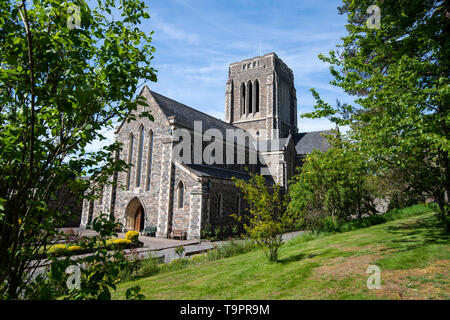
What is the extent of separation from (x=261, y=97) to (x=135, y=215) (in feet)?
88.2

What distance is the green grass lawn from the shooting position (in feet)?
18.0

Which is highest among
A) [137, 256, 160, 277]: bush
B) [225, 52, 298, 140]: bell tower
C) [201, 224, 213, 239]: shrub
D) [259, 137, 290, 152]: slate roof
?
[225, 52, 298, 140]: bell tower

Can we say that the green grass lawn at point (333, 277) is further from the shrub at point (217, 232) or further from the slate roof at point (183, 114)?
the slate roof at point (183, 114)

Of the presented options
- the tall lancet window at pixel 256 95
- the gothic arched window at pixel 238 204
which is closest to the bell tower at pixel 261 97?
the tall lancet window at pixel 256 95

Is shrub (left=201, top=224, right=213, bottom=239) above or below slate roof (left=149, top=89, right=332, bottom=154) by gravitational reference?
below

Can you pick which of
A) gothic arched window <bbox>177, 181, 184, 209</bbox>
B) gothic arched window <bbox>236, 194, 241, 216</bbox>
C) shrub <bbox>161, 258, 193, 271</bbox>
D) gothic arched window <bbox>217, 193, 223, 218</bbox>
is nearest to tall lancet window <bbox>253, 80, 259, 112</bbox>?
gothic arched window <bbox>236, 194, 241, 216</bbox>

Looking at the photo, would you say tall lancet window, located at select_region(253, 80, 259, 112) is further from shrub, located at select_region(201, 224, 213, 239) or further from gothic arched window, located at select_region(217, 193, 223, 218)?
shrub, located at select_region(201, 224, 213, 239)

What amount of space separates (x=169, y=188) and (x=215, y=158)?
22.6ft

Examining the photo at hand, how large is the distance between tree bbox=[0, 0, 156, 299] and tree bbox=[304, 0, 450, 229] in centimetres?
725

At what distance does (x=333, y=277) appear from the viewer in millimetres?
6559

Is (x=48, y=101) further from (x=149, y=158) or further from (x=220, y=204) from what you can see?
(x=149, y=158)

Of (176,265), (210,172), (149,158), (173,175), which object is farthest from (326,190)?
(149,158)

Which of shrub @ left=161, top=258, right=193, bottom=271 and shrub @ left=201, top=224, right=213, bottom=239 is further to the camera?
shrub @ left=201, top=224, right=213, bottom=239
